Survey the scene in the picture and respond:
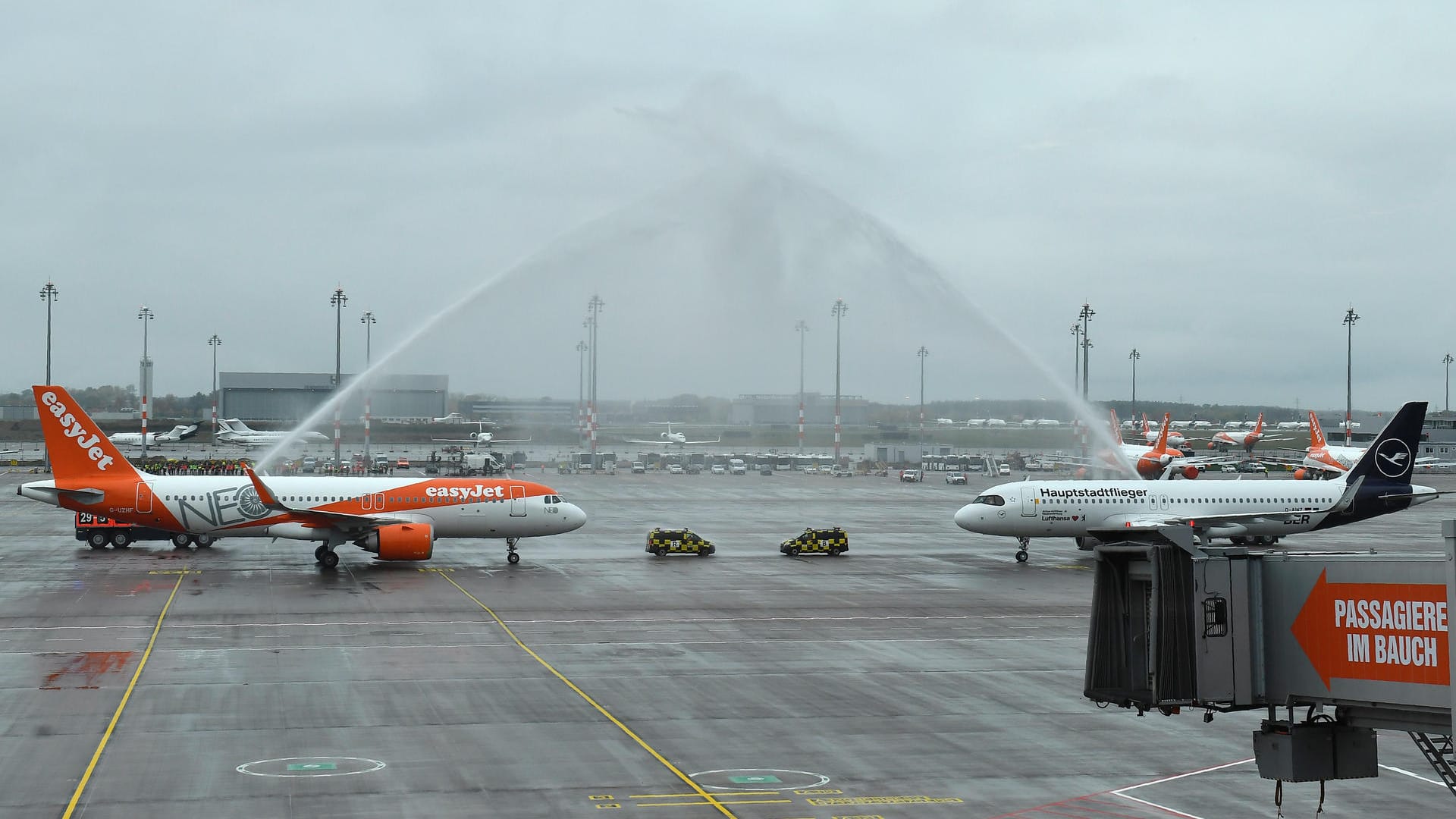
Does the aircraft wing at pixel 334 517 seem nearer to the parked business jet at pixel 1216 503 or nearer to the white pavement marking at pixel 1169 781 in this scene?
the parked business jet at pixel 1216 503

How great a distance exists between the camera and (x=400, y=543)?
56.8 m

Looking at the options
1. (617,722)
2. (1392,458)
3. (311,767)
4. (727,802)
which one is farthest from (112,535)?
(1392,458)

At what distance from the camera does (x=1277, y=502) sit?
65062 millimetres

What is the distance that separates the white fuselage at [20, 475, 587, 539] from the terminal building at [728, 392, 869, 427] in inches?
3078

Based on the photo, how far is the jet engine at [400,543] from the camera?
56.8 metres

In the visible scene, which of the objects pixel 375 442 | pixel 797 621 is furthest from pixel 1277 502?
pixel 375 442

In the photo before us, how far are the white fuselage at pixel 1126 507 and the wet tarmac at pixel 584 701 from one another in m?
3.27

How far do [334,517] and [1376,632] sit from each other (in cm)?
4996

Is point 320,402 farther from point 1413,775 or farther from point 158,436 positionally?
point 1413,775

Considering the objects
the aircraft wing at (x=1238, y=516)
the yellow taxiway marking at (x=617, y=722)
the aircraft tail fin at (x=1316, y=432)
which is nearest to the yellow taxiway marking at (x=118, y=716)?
the yellow taxiway marking at (x=617, y=722)

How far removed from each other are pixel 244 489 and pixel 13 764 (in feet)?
117

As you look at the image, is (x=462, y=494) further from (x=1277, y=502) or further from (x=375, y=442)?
(x=375, y=442)

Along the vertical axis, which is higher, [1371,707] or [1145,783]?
[1371,707]

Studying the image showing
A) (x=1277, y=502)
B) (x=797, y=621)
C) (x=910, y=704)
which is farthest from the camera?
(x=1277, y=502)
